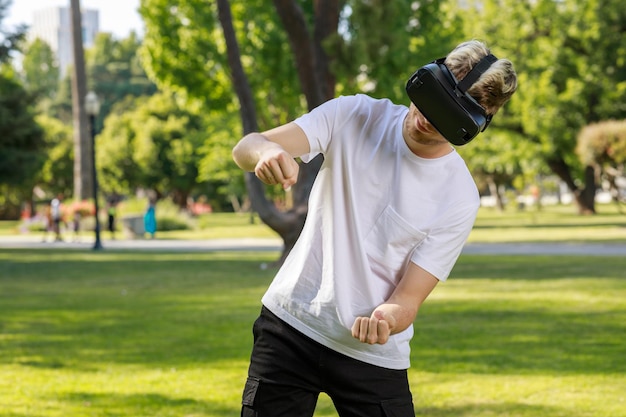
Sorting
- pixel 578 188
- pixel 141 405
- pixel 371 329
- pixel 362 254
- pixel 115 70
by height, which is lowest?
pixel 578 188

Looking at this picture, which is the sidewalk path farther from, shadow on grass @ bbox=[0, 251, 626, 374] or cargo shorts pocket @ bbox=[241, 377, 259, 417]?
cargo shorts pocket @ bbox=[241, 377, 259, 417]

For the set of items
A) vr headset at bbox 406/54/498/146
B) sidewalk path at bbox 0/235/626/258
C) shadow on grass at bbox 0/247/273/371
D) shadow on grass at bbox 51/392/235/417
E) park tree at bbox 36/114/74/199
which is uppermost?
vr headset at bbox 406/54/498/146

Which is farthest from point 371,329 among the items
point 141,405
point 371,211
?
point 141,405

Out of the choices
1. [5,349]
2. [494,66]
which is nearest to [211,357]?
[5,349]

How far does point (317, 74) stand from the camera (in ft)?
61.7

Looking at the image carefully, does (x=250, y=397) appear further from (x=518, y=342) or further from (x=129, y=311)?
(x=129, y=311)

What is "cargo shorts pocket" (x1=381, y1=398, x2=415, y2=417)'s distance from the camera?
3758 millimetres

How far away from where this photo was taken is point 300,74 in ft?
61.7

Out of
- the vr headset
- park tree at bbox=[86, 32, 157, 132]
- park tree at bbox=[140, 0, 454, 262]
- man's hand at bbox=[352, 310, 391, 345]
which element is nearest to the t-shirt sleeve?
the vr headset

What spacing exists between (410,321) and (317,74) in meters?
15.4

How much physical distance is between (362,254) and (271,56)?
27.9m

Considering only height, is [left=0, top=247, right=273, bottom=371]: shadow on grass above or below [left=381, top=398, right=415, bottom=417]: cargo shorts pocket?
below

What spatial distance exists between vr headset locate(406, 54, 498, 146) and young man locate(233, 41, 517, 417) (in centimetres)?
9

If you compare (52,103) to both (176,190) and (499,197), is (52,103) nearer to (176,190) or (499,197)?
(176,190)
